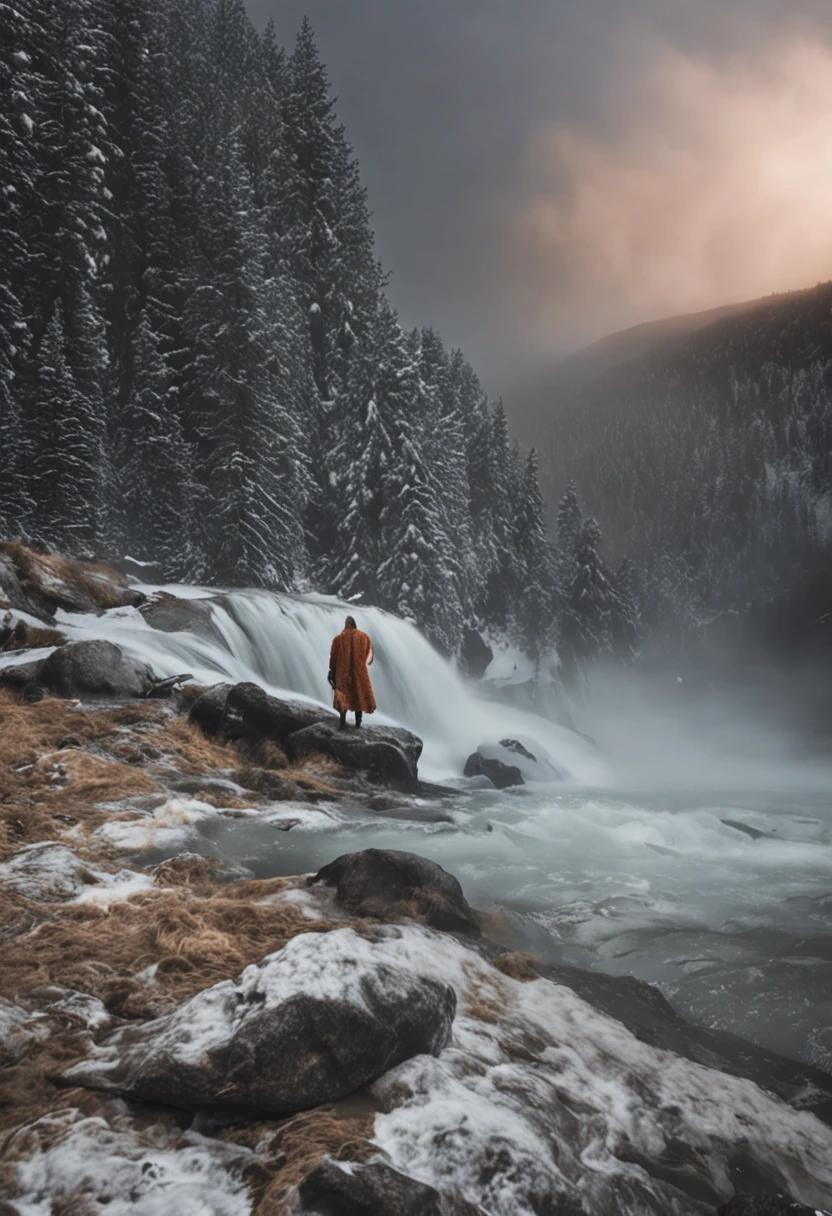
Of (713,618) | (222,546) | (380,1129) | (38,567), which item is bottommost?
(380,1129)

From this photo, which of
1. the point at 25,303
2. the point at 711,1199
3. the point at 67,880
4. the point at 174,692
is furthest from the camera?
the point at 25,303

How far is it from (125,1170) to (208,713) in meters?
8.63

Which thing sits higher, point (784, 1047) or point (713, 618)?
point (713, 618)

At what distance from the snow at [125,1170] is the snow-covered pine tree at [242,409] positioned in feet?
75.3

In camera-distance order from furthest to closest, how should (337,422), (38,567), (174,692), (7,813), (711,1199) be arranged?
(337,422)
(38,567)
(174,692)
(7,813)
(711,1199)

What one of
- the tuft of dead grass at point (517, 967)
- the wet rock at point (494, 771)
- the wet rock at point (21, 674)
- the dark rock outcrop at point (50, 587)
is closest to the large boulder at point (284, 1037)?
the tuft of dead grass at point (517, 967)

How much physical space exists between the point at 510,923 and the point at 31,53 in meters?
34.8

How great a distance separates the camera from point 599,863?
995 cm

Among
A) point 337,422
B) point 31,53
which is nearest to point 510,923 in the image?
point 337,422

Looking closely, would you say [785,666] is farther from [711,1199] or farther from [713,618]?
[711,1199]

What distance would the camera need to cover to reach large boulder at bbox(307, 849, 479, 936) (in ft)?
16.8

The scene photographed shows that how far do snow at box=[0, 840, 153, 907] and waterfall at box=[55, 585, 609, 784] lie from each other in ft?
22.5

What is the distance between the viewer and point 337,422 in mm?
33750

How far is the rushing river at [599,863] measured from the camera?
5.93m
